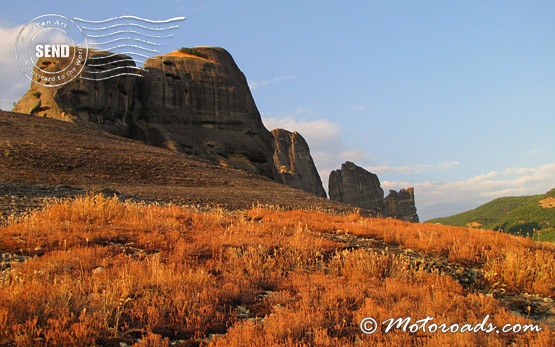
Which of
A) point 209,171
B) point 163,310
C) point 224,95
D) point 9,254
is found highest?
point 224,95

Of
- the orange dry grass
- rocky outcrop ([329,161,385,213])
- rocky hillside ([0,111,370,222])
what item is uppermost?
rocky outcrop ([329,161,385,213])

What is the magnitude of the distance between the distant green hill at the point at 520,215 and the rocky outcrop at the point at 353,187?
26.0 m

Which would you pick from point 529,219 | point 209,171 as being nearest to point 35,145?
point 209,171

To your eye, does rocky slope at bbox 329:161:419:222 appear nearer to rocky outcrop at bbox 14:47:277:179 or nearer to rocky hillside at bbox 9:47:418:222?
rocky hillside at bbox 9:47:418:222

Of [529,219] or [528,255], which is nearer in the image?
[528,255]

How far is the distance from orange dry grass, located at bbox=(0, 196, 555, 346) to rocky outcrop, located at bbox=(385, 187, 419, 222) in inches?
5658

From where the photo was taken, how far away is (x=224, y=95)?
2594 inches

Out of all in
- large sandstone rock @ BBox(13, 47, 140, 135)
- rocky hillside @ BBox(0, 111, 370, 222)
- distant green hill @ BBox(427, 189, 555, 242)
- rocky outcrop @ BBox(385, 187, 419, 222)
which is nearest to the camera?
rocky hillside @ BBox(0, 111, 370, 222)

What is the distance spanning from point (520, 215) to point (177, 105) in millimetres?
75600

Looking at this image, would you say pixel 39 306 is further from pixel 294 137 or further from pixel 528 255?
pixel 294 137

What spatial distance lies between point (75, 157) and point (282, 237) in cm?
2886

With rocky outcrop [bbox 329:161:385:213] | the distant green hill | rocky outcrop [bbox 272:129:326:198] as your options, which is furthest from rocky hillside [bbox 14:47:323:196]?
rocky outcrop [bbox 329:161:385:213]

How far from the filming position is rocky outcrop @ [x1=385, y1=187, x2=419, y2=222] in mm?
150613

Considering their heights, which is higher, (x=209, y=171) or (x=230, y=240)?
(x=209, y=171)
